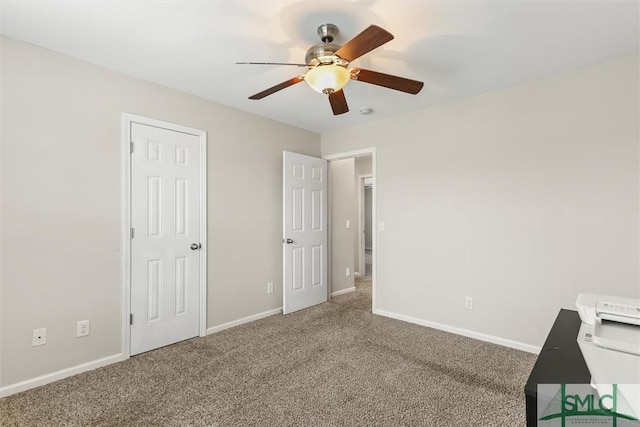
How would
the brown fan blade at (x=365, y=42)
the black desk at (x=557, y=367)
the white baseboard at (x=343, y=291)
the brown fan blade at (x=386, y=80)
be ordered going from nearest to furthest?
the black desk at (x=557, y=367), the brown fan blade at (x=365, y=42), the brown fan blade at (x=386, y=80), the white baseboard at (x=343, y=291)

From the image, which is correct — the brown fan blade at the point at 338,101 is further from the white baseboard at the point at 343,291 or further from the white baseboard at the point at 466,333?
the white baseboard at the point at 343,291

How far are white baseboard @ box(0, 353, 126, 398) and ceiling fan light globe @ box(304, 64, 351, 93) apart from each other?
103 inches

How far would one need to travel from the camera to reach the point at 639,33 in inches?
79.4

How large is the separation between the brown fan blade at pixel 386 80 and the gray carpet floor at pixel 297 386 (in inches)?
79.1

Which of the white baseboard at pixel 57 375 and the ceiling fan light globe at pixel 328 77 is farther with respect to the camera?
the white baseboard at pixel 57 375

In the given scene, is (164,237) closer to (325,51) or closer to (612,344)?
(325,51)

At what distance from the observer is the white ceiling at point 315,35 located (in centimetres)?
178

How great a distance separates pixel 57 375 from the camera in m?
2.25

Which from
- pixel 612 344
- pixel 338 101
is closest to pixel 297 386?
pixel 612 344

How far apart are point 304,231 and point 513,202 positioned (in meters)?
2.29

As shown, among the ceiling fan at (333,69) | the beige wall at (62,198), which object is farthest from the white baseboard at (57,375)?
the ceiling fan at (333,69)

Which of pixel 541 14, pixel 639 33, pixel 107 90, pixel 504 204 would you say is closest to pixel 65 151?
pixel 107 90

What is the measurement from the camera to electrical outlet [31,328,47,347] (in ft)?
7.11

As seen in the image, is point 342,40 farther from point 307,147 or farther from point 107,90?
point 307,147
